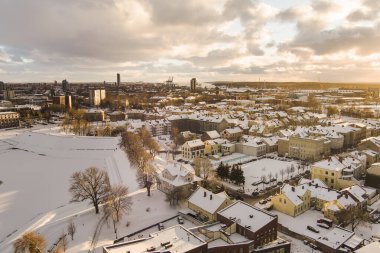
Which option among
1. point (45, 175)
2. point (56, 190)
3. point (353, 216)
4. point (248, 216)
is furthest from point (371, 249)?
point (45, 175)

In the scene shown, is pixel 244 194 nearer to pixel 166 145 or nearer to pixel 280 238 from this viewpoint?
pixel 280 238

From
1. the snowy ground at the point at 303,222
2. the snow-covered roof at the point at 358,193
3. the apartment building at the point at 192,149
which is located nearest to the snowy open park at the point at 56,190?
the apartment building at the point at 192,149

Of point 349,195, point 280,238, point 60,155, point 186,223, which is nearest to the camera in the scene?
point 280,238

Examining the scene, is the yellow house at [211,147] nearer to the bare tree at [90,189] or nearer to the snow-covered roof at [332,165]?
the snow-covered roof at [332,165]

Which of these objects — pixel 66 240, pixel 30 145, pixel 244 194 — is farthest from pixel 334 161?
pixel 30 145

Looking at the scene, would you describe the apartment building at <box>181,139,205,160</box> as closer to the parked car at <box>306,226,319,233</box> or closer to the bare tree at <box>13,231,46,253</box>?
the parked car at <box>306,226,319,233</box>

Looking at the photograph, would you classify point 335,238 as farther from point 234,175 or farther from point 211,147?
point 211,147
